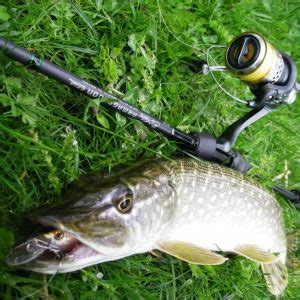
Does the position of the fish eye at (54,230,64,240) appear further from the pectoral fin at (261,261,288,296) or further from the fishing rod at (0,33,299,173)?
the pectoral fin at (261,261,288,296)

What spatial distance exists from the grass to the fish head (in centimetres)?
17

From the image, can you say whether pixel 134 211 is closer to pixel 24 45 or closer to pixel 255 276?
pixel 24 45

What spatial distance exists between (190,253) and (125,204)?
1.42 feet

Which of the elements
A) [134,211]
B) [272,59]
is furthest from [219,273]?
[272,59]

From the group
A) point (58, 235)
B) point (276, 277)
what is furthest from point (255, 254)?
point (58, 235)

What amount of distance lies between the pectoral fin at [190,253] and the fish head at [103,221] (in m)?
Answer: 0.09

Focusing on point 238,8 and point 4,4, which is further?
point 238,8

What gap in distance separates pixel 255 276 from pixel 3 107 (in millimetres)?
1710

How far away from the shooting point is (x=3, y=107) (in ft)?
5.89

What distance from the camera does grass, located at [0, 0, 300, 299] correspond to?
5.71 ft

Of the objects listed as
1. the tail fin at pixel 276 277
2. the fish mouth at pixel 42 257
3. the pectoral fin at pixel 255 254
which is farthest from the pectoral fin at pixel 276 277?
the fish mouth at pixel 42 257

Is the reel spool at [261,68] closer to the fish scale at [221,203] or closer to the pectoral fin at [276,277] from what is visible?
the fish scale at [221,203]

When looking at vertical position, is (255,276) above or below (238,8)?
below

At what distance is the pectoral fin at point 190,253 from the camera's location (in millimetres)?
1815
